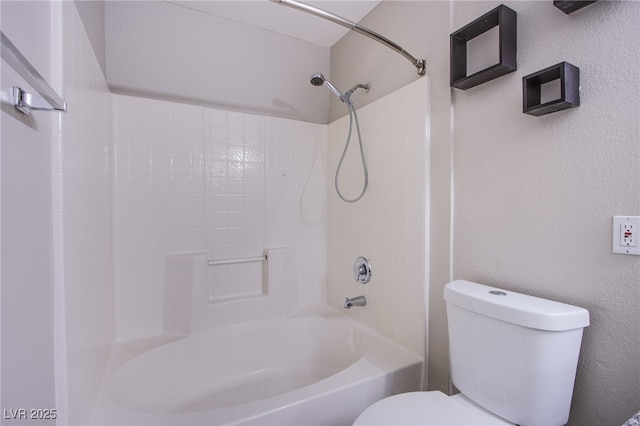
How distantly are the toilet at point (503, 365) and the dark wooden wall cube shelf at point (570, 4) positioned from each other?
2.92ft

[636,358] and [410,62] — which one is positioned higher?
[410,62]

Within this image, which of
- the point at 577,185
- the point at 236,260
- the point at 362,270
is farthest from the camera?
the point at 236,260

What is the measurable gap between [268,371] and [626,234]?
1.80 metres

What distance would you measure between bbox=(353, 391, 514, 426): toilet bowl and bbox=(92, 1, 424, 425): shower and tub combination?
0.79 ft

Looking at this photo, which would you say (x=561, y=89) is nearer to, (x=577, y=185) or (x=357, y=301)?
(x=577, y=185)

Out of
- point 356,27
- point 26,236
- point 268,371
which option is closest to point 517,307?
point 356,27

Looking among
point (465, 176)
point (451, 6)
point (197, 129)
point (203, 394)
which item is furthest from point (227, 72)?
point (203, 394)

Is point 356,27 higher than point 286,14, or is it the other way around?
point 286,14

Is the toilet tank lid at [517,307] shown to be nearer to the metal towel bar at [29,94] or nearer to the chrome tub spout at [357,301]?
the chrome tub spout at [357,301]

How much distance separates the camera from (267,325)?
1.90 metres

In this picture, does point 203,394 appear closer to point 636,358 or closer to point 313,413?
point 313,413

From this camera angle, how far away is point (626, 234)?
83 centimetres

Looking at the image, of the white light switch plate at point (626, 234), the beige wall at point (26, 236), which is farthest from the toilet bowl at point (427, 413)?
the beige wall at point (26, 236)

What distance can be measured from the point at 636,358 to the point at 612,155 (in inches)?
22.2
